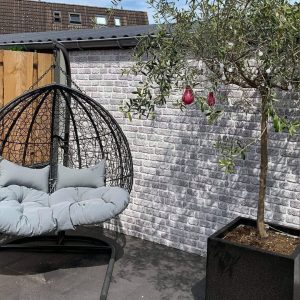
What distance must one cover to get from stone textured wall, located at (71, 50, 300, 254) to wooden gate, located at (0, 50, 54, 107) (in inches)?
18.1

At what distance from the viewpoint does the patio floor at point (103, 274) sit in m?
3.69

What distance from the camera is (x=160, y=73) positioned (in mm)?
2941

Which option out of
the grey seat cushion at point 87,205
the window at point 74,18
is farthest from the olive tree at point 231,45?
the window at point 74,18

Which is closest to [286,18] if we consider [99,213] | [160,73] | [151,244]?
[160,73]

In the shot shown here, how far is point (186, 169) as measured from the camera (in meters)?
4.54

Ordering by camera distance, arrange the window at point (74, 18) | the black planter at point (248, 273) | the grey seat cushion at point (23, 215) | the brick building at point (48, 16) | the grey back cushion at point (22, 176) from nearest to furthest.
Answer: the black planter at point (248, 273), the grey seat cushion at point (23, 215), the grey back cushion at point (22, 176), the brick building at point (48, 16), the window at point (74, 18)

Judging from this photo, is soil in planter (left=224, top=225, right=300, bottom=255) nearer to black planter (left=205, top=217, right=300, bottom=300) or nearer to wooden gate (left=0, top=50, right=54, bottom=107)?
black planter (left=205, top=217, right=300, bottom=300)

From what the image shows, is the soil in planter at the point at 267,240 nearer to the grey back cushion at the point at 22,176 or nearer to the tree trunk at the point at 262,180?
the tree trunk at the point at 262,180

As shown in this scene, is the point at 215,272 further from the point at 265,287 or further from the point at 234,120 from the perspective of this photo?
the point at 234,120

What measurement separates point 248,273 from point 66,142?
275 cm

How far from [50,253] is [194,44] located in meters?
2.73

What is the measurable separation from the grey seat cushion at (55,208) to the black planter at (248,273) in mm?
1108

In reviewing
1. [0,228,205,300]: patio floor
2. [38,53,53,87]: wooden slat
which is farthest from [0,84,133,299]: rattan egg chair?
[38,53,53,87]: wooden slat

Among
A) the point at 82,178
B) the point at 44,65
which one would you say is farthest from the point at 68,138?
the point at 44,65
